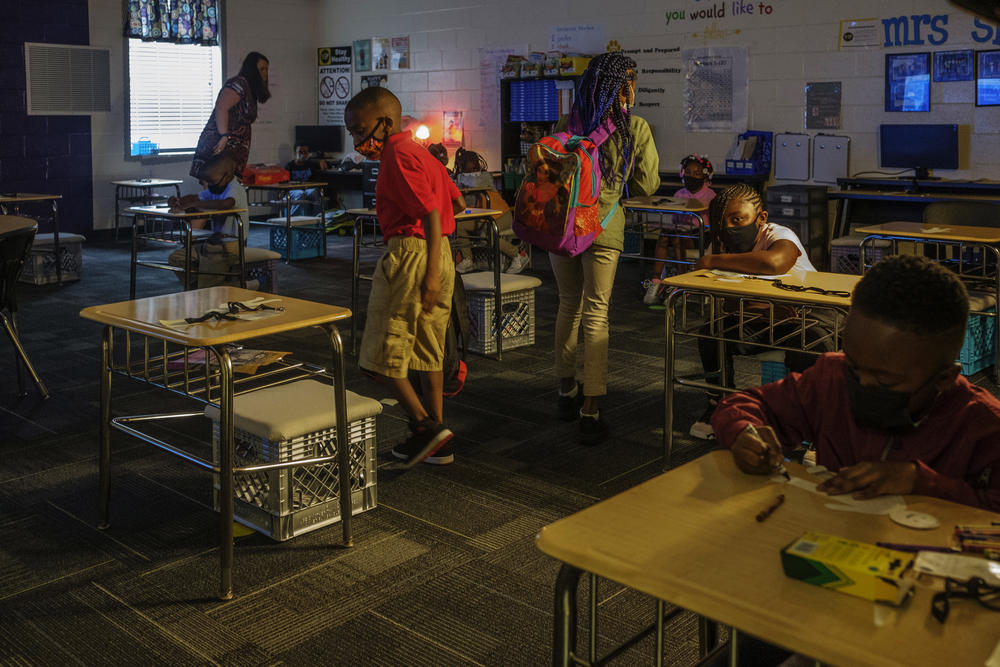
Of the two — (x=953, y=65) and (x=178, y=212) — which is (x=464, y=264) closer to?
(x=178, y=212)

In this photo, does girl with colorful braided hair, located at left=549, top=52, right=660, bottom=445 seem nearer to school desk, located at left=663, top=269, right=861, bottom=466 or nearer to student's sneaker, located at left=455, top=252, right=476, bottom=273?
school desk, located at left=663, top=269, right=861, bottom=466

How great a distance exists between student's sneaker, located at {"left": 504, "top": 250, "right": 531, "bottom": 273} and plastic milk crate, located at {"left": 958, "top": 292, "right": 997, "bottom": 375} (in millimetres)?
3916

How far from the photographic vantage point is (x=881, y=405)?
1.48 metres

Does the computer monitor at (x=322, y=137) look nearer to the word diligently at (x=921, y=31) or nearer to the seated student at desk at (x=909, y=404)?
the word diligently at (x=921, y=31)

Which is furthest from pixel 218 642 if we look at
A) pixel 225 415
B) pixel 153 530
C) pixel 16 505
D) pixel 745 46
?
pixel 745 46

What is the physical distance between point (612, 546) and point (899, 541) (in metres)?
0.37

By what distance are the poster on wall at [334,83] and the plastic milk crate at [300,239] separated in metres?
3.28

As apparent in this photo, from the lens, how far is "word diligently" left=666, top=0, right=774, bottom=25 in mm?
8086

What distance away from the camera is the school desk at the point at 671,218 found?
632cm

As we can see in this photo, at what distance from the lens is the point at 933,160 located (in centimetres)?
722

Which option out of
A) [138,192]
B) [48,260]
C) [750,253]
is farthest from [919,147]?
[138,192]

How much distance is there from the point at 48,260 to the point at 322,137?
4700mm

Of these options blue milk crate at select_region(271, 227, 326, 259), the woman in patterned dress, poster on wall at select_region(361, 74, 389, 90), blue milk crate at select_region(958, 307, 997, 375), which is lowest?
blue milk crate at select_region(958, 307, 997, 375)

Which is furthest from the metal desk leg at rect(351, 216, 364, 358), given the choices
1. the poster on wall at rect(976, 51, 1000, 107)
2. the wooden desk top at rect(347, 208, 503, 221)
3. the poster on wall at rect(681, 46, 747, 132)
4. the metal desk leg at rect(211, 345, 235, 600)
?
the poster on wall at rect(976, 51, 1000, 107)
